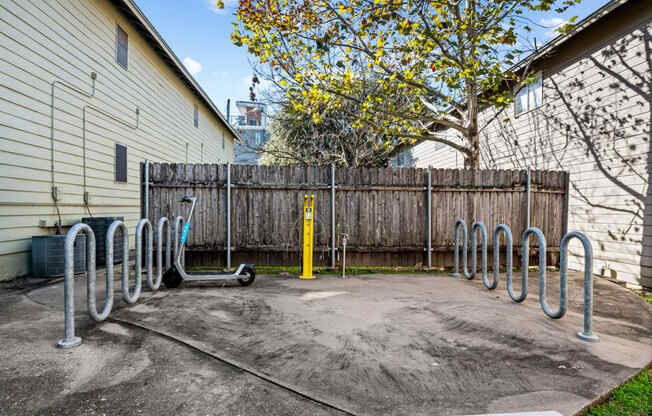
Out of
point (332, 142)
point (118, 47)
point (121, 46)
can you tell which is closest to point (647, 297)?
point (118, 47)

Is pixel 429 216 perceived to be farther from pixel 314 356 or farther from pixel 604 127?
pixel 314 356

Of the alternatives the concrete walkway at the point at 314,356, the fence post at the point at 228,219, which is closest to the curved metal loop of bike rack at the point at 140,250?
the concrete walkway at the point at 314,356

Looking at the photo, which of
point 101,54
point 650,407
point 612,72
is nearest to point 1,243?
point 101,54

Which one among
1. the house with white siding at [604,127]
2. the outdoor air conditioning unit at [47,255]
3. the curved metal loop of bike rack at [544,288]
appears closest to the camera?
the curved metal loop of bike rack at [544,288]

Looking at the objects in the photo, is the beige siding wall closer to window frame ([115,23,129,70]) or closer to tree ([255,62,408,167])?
tree ([255,62,408,167])

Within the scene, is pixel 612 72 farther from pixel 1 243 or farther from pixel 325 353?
pixel 1 243

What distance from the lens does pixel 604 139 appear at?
272 inches

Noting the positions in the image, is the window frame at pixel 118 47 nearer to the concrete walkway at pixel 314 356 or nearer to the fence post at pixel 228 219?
the fence post at pixel 228 219

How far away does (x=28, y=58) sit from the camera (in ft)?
19.3

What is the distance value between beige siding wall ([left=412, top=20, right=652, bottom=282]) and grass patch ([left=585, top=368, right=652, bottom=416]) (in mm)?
4911

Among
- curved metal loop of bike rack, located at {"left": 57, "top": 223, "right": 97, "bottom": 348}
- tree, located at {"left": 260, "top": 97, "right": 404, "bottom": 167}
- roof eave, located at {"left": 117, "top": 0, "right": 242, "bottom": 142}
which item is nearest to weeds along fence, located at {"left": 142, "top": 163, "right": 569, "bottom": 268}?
curved metal loop of bike rack, located at {"left": 57, "top": 223, "right": 97, "bottom": 348}

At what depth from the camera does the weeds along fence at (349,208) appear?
7.12 m

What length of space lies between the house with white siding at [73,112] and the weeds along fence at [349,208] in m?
1.61

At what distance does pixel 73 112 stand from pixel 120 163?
6.60ft
